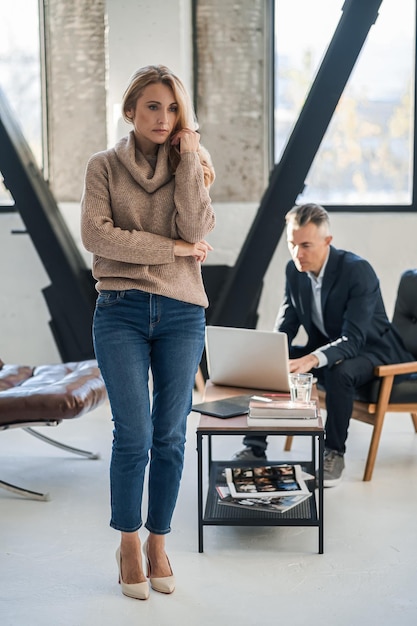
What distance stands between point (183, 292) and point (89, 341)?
3080mm

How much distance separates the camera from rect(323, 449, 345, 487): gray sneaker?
12.1ft

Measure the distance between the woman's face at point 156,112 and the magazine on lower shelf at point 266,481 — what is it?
1.31 metres

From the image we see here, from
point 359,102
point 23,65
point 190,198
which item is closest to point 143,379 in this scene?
point 190,198

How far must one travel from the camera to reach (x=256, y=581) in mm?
2775

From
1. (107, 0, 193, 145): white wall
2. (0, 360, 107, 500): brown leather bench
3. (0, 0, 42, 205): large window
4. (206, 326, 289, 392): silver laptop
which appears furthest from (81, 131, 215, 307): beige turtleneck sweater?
(0, 0, 42, 205): large window

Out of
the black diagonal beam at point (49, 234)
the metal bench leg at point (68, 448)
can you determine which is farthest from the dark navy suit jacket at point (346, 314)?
the black diagonal beam at point (49, 234)

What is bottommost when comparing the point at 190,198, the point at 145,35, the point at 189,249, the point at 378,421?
the point at 378,421

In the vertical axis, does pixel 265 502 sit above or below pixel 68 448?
above

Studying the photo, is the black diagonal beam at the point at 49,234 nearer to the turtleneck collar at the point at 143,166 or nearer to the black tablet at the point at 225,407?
the black tablet at the point at 225,407

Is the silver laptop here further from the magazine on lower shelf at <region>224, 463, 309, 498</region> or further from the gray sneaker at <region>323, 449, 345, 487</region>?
the gray sneaker at <region>323, 449, 345, 487</region>

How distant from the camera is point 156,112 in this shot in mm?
2539

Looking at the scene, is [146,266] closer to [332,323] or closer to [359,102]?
[332,323]

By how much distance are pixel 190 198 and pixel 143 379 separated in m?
0.55

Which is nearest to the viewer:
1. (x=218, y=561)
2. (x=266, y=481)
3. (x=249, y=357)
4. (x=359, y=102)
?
(x=218, y=561)
